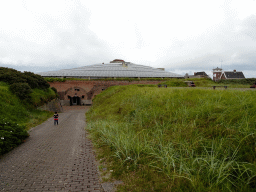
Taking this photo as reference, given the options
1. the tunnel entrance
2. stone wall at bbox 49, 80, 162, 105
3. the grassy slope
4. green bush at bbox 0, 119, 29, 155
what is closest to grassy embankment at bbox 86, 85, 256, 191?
green bush at bbox 0, 119, 29, 155

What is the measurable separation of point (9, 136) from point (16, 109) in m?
6.66

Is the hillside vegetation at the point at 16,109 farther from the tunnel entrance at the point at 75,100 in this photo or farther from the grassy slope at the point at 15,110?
the tunnel entrance at the point at 75,100

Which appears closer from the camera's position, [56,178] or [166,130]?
[56,178]

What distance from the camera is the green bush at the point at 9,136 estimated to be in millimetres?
5164

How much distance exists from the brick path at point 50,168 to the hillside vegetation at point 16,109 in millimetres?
605

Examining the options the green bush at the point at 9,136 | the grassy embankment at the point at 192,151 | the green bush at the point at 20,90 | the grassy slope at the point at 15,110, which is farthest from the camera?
the green bush at the point at 20,90

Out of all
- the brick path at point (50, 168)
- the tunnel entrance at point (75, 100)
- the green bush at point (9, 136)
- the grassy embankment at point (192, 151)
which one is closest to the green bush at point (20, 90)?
the green bush at point (9, 136)

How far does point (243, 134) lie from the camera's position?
367 cm

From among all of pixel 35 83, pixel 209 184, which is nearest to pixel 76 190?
pixel 209 184

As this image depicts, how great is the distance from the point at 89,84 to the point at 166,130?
82.5 feet

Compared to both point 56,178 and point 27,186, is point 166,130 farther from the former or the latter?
point 27,186

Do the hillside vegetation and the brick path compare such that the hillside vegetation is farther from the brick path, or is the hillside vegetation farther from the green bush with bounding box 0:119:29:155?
the brick path

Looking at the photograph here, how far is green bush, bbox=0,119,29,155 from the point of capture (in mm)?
5164

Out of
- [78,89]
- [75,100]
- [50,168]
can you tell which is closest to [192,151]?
[50,168]
